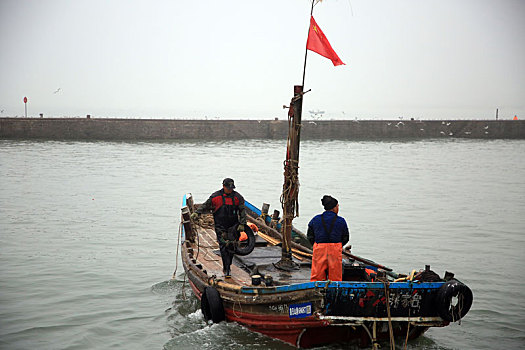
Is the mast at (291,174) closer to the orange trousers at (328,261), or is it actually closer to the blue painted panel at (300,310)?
the orange trousers at (328,261)

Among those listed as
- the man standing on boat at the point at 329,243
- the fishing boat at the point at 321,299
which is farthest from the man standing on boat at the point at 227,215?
the man standing on boat at the point at 329,243

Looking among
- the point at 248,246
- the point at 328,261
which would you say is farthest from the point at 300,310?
the point at 248,246

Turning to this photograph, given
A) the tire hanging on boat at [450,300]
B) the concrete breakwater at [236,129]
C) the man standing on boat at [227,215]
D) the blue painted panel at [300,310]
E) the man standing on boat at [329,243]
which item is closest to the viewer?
the tire hanging on boat at [450,300]

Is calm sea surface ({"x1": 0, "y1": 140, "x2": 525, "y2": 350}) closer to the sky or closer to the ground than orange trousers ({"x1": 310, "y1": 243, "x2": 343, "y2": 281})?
closer to the ground

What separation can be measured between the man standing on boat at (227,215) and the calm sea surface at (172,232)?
1.28 metres

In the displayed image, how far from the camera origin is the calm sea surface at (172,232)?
33.3 ft

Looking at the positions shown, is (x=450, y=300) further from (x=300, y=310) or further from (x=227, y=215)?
(x=227, y=215)

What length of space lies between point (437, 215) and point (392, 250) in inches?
238

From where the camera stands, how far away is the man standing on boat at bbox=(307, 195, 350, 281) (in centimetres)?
796

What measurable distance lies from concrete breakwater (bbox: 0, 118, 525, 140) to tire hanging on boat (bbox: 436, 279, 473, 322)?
145ft

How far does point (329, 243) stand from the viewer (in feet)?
26.2

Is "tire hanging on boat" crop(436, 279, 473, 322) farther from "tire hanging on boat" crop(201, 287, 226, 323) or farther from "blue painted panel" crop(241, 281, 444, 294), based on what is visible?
"tire hanging on boat" crop(201, 287, 226, 323)

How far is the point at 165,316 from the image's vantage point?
10.8 metres

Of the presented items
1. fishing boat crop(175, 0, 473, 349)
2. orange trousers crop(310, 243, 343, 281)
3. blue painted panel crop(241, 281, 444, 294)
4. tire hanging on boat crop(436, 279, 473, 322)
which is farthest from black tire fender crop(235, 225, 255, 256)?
tire hanging on boat crop(436, 279, 473, 322)
